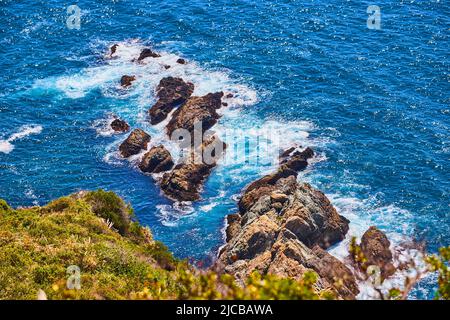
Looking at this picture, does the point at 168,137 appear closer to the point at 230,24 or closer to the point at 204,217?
the point at 204,217

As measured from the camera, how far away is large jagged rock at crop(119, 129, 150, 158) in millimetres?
72250

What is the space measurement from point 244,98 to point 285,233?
30964 mm

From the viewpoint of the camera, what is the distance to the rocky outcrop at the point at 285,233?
50.9 metres

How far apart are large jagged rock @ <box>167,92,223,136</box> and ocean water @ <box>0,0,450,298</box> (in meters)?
1.71

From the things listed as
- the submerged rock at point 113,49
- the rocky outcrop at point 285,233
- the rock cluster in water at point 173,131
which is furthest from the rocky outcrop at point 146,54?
the rocky outcrop at point 285,233

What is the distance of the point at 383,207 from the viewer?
63688 millimetres

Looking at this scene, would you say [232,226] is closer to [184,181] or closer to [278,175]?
[184,181]

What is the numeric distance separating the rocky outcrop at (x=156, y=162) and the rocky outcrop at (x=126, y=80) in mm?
18373

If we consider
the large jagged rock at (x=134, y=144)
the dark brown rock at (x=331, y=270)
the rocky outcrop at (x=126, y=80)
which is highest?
the rocky outcrop at (x=126, y=80)

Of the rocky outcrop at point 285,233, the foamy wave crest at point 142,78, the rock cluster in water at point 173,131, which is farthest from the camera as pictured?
the foamy wave crest at point 142,78

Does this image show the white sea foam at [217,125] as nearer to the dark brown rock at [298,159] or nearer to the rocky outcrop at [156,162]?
the dark brown rock at [298,159]
